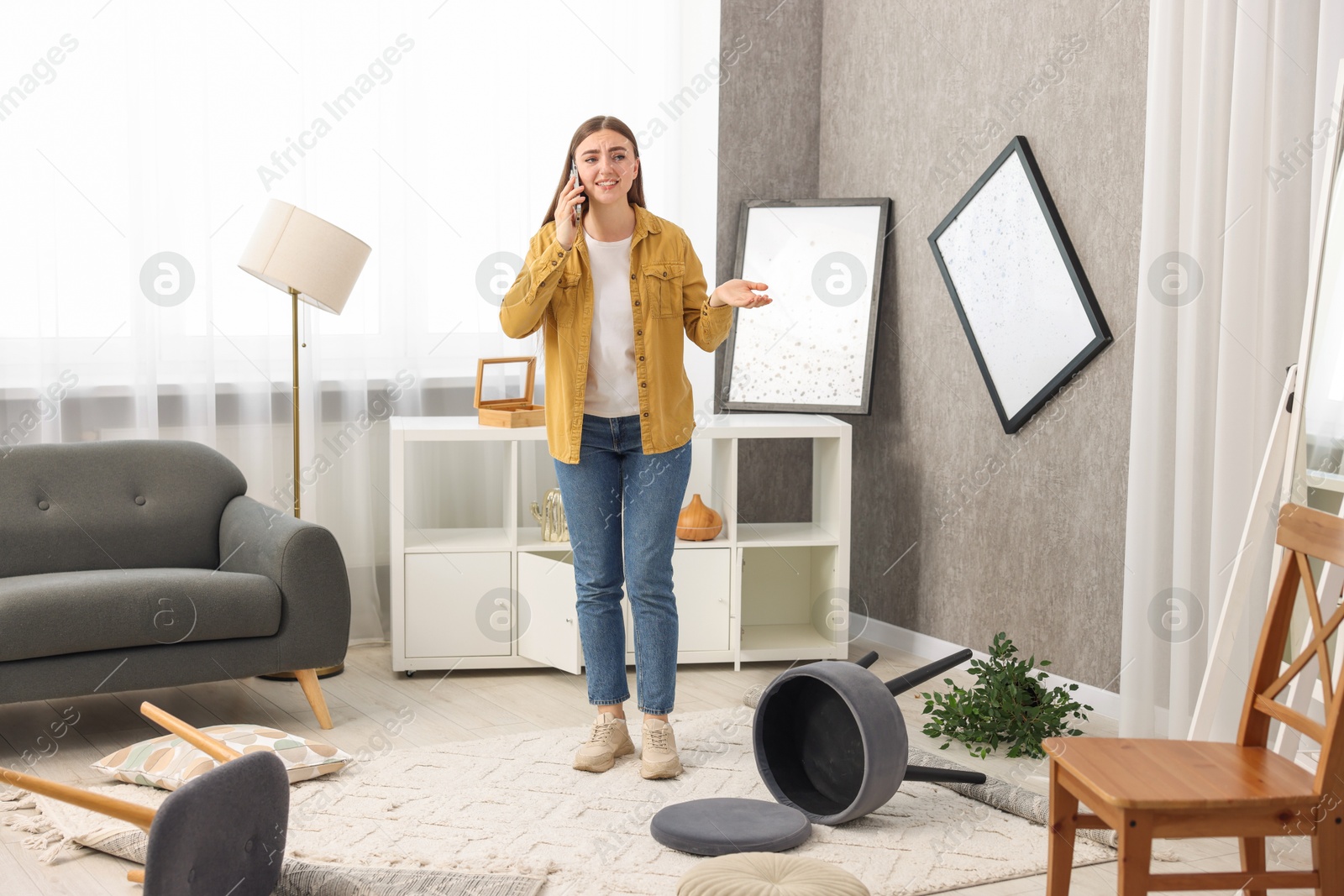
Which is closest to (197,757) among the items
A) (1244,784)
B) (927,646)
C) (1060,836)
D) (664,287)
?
(664,287)

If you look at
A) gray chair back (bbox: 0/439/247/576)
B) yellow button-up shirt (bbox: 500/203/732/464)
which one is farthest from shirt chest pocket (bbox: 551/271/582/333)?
gray chair back (bbox: 0/439/247/576)

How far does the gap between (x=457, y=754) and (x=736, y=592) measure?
106cm

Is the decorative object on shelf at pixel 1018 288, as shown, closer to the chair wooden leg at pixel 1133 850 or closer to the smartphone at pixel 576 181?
the smartphone at pixel 576 181

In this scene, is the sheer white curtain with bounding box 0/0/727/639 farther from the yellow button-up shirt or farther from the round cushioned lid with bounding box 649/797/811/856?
the round cushioned lid with bounding box 649/797/811/856

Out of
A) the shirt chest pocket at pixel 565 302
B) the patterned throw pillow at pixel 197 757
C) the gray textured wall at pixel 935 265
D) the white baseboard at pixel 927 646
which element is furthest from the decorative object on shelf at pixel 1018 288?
the patterned throw pillow at pixel 197 757

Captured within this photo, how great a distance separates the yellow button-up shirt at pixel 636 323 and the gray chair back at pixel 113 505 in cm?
120

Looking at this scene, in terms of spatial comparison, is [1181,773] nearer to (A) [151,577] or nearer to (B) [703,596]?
(B) [703,596]

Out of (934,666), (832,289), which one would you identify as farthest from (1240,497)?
(832,289)

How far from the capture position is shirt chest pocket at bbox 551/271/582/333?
2.55 meters

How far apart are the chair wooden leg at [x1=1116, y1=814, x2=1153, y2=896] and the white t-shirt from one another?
1338 mm

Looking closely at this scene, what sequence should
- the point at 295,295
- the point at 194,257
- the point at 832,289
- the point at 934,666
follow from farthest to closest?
1. the point at 832,289
2. the point at 194,257
3. the point at 295,295
4. the point at 934,666

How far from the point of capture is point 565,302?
→ 101 inches

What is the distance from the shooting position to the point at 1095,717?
306 centimetres

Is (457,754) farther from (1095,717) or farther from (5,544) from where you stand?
(1095,717)
